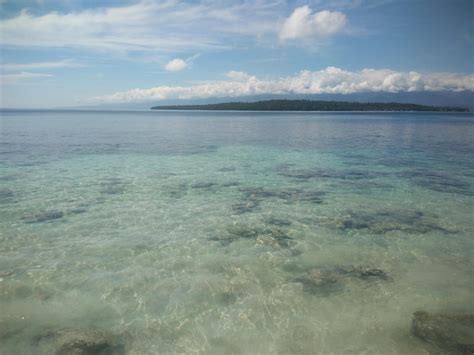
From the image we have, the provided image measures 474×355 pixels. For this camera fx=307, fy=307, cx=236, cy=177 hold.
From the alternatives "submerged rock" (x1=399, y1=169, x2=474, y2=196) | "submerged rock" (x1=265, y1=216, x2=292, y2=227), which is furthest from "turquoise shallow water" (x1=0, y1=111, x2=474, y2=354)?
"submerged rock" (x1=399, y1=169, x2=474, y2=196)

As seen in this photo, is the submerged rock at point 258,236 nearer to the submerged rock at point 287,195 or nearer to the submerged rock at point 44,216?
the submerged rock at point 287,195

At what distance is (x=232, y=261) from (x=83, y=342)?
4841 mm

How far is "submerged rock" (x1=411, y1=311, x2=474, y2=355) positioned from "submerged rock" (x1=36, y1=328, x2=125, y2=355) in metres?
6.68

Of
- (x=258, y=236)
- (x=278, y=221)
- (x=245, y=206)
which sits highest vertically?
(x=245, y=206)

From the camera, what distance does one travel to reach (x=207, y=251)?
10.8 meters

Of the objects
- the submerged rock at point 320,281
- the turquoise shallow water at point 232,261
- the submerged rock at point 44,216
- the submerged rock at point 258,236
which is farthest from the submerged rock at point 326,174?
the submerged rock at point 44,216

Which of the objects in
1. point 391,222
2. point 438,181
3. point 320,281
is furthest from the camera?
point 438,181

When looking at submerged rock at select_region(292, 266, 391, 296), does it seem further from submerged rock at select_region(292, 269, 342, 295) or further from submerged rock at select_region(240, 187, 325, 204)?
submerged rock at select_region(240, 187, 325, 204)

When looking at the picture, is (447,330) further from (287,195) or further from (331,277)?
(287,195)

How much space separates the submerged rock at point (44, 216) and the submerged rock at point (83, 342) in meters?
7.77

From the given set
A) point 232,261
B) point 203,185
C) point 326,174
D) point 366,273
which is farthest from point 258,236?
point 326,174

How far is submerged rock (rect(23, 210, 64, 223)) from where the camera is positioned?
43.2 feet

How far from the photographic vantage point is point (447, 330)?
7.01 m

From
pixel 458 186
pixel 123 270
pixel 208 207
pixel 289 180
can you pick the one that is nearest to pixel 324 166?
pixel 289 180
